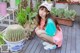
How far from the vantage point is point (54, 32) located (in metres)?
3.21

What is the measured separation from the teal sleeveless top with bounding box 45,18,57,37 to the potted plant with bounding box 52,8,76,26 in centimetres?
116

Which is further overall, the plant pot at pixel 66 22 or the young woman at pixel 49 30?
the plant pot at pixel 66 22

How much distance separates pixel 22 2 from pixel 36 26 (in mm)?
758

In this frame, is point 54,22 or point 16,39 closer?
point 16,39

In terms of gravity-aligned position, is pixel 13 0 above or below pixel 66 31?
above

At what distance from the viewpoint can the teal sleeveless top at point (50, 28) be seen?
3133 mm

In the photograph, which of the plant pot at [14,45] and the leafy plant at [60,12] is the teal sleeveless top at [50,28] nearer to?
the plant pot at [14,45]

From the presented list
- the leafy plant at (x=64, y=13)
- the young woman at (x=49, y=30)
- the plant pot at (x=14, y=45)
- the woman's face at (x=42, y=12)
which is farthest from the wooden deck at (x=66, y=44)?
the woman's face at (x=42, y=12)

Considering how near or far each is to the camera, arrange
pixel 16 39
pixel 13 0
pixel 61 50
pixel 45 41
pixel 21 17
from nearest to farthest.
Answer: pixel 16 39 < pixel 61 50 < pixel 45 41 < pixel 21 17 < pixel 13 0

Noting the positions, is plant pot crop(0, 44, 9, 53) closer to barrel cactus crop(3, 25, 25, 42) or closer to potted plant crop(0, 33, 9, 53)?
A: potted plant crop(0, 33, 9, 53)

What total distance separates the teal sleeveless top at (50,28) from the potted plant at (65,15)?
1.16m

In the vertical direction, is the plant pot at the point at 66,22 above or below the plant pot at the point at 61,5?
below

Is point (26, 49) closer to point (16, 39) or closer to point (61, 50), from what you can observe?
point (16, 39)

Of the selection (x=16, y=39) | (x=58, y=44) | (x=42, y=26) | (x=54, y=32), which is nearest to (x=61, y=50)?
(x=58, y=44)
